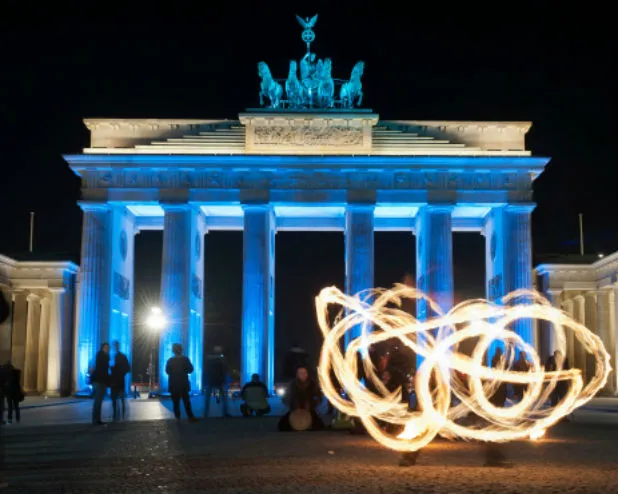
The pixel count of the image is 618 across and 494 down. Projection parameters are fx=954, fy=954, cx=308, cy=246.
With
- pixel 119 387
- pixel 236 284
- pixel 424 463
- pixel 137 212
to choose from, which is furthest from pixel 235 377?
pixel 424 463

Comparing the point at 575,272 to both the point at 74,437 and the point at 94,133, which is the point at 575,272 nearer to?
the point at 94,133

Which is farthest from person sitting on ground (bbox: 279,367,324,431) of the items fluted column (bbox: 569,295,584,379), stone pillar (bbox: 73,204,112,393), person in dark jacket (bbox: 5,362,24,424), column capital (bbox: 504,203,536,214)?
fluted column (bbox: 569,295,584,379)

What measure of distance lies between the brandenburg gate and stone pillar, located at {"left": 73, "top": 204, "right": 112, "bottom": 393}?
81 millimetres

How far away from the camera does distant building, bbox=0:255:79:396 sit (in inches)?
2224

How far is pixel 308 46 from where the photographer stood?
184ft

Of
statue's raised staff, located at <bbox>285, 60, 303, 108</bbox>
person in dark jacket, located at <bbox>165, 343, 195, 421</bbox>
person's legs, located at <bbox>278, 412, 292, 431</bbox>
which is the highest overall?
statue's raised staff, located at <bbox>285, 60, 303, 108</bbox>

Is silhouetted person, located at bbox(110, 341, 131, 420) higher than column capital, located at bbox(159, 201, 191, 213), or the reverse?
column capital, located at bbox(159, 201, 191, 213)

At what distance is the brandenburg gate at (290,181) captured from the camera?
54.4 m

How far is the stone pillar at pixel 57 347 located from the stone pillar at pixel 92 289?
89.0 inches

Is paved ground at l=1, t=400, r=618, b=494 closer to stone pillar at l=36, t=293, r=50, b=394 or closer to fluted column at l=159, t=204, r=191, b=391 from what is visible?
fluted column at l=159, t=204, r=191, b=391

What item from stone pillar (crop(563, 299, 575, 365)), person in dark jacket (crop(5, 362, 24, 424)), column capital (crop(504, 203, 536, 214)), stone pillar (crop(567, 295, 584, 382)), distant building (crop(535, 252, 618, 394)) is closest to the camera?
person in dark jacket (crop(5, 362, 24, 424))

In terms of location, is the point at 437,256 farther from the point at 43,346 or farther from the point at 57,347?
A: the point at 43,346

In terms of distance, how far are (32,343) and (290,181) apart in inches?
765

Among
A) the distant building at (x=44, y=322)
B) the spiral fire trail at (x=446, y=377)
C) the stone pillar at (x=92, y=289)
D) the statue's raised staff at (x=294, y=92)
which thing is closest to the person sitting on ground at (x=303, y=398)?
the spiral fire trail at (x=446, y=377)
